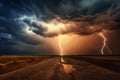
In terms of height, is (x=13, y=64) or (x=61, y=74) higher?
(x=13, y=64)

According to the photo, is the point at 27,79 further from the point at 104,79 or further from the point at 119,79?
the point at 119,79

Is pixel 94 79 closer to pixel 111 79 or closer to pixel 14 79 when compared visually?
pixel 111 79

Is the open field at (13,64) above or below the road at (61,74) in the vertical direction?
above

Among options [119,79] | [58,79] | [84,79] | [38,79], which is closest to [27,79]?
[38,79]

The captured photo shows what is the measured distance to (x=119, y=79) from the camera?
43.6 feet

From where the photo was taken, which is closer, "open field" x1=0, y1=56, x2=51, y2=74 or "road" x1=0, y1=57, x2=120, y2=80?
"road" x1=0, y1=57, x2=120, y2=80

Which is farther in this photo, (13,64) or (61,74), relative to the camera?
(13,64)

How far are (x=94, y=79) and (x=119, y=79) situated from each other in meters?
1.88

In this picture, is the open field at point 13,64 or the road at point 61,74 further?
the open field at point 13,64

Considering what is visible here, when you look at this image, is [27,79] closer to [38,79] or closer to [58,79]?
[38,79]

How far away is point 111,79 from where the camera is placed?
13453 mm

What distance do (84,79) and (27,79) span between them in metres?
4.24

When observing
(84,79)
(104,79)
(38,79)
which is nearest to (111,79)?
(104,79)

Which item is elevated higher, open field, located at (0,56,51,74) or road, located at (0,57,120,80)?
open field, located at (0,56,51,74)
